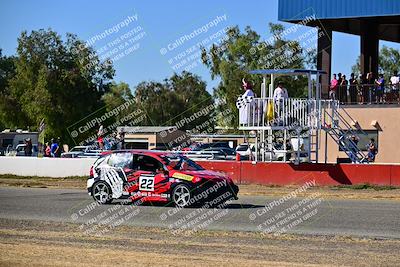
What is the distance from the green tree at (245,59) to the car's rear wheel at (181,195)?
40.6m

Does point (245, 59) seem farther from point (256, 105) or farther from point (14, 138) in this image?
point (256, 105)

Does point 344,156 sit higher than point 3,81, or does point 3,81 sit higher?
point 3,81

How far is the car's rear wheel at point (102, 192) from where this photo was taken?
71.4 ft

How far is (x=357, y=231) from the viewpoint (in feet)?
53.2

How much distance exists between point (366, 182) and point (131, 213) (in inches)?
478

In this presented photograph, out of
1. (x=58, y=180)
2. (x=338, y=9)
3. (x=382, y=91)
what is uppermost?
(x=338, y=9)

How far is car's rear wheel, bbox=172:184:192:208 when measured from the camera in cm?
2081

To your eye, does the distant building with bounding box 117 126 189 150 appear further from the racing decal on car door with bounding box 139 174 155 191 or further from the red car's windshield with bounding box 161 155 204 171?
the racing decal on car door with bounding box 139 174 155 191

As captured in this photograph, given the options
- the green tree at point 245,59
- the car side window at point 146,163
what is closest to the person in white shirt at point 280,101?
the car side window at point 146,163

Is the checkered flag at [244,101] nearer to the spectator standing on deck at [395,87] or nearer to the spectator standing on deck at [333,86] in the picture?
the spectator standing on deck at [333,86]

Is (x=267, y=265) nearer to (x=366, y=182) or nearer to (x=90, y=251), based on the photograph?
(x=90, y=251)

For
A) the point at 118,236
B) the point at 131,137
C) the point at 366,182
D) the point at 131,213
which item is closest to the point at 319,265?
the point at 118,236

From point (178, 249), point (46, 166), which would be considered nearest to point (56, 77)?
point (46, 166)

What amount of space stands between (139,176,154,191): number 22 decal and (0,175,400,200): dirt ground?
6038 mm
